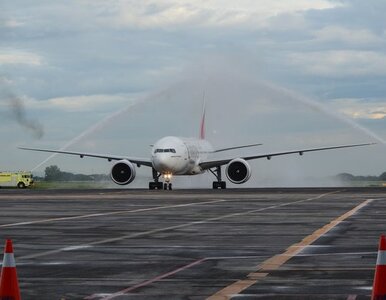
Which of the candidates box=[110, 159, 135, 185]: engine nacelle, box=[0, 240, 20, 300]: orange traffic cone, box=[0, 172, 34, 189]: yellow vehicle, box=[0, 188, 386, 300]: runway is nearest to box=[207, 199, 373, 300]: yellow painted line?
box=[0, 188, 386, 300]: runway

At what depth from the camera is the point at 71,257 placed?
59.2 feet

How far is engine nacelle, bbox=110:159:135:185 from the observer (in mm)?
75938

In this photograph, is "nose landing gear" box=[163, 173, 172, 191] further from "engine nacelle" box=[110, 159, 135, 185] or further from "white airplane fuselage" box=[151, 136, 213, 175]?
"engine nacelle" box=[110, 159, 135, 185]

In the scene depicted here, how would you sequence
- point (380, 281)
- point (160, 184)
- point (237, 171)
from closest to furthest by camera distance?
point (380, 281) < point (237, 171) < point (160, 184)

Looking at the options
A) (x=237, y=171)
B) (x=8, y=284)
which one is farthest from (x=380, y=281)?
(x=237, y=171)

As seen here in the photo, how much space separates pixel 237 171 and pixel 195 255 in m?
57.2

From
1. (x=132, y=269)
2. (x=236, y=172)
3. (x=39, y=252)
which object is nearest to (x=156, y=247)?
(x=39, y=252)

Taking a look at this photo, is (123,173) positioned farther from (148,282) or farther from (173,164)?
(148,282)

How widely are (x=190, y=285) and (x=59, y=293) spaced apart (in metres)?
1.91

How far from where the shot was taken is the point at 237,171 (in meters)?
75.4

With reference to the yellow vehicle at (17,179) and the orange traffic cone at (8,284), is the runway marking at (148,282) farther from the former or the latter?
the yellow vehicle at (17,179)

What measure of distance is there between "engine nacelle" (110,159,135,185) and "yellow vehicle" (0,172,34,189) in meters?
33.9

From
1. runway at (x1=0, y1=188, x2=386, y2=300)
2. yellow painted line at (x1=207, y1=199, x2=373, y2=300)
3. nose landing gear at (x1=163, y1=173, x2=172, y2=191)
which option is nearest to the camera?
yellow painted line at (x1=207, y1=199, x2=373, y2=300)

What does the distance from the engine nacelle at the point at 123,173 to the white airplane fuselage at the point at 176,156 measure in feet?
6.57
